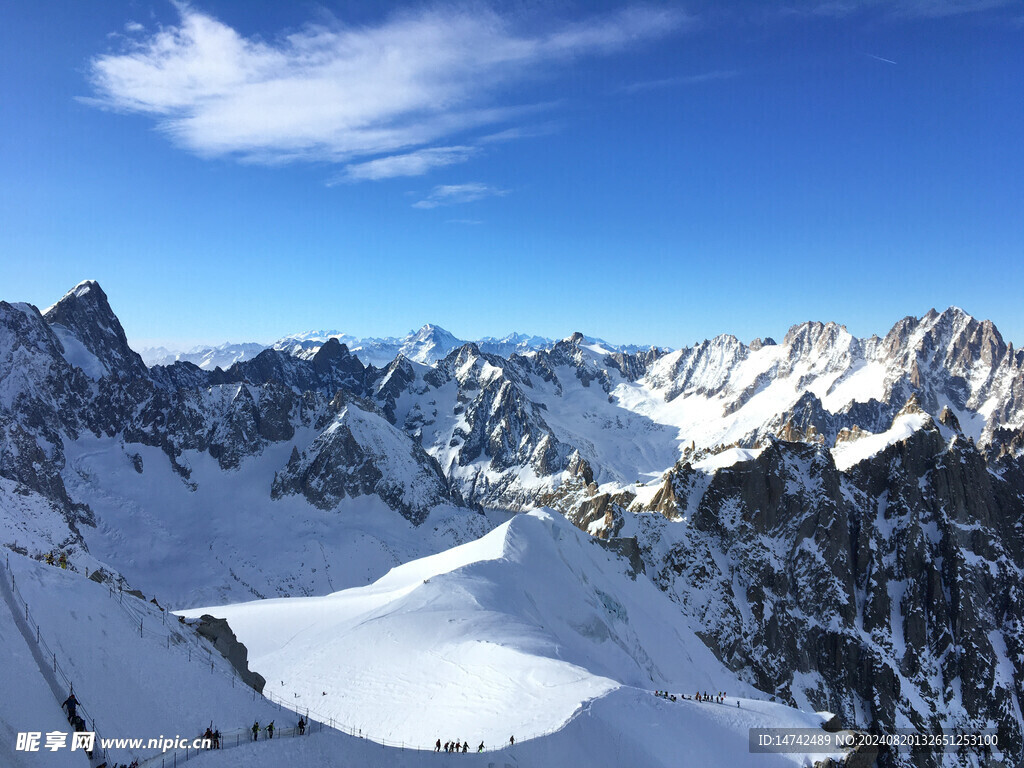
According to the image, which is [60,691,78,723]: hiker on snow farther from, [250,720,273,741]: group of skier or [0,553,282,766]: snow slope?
[250,720,273,741]: group of skier

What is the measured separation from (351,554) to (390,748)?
16643cm

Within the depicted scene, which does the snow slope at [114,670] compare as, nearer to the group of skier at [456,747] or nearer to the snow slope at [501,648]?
the group of skier at [456,747]

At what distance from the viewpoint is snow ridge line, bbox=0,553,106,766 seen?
85.8 feet

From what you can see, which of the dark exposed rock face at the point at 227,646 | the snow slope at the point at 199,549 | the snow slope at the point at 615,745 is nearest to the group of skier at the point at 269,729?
the snow slope at the point at 615,745

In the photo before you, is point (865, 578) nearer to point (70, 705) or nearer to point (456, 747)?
point (456, 747)

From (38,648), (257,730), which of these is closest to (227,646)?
(257,730)

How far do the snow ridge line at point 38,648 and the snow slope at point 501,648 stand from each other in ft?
69.2

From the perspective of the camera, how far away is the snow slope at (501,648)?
4600cm

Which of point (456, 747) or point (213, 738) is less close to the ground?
point (213, 738)

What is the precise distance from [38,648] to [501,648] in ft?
132

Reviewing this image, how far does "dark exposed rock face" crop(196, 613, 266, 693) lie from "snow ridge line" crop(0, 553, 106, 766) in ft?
35.5

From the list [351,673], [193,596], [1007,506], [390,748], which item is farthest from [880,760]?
[193,596]

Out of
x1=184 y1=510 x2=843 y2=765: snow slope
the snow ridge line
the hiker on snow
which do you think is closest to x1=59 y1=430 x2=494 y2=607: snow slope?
x1=184 y1=510 x2=843 y2=765: snow slope

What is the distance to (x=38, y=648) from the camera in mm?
27547
